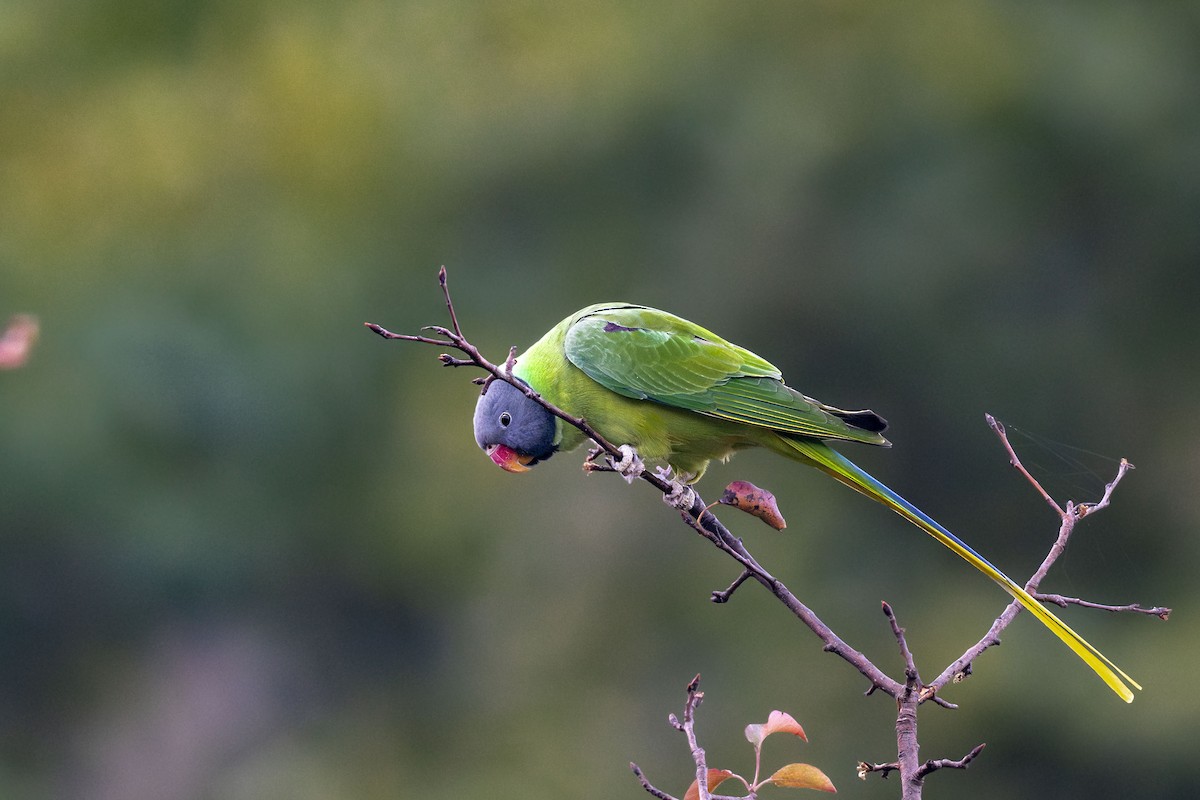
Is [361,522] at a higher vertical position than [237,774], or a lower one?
higher

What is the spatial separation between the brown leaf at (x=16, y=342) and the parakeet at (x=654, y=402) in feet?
7.30

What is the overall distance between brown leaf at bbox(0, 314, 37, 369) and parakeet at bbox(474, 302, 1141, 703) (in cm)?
222

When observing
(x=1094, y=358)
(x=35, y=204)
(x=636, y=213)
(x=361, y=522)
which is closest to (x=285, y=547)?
(x=361, y=522)

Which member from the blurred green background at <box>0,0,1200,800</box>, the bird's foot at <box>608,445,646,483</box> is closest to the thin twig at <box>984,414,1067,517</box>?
the bird's foot at <box>608,445,646,483</box>

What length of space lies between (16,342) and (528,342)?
36.0ft

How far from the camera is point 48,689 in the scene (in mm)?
13438

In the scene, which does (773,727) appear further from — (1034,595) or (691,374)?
(691,374)

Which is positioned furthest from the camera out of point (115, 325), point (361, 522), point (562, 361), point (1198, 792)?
point (361, 522)

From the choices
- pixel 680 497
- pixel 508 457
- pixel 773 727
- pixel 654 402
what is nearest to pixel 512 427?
pixel 508 457

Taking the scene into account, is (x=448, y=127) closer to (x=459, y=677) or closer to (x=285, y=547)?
(x=285, y=547)

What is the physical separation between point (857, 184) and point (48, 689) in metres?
9.58

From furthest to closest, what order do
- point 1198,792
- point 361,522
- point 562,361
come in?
Answer: point 361,522, point 1198,792, point 562,361

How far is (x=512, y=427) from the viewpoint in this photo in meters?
3.83

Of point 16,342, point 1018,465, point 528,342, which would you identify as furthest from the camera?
point 528,342
